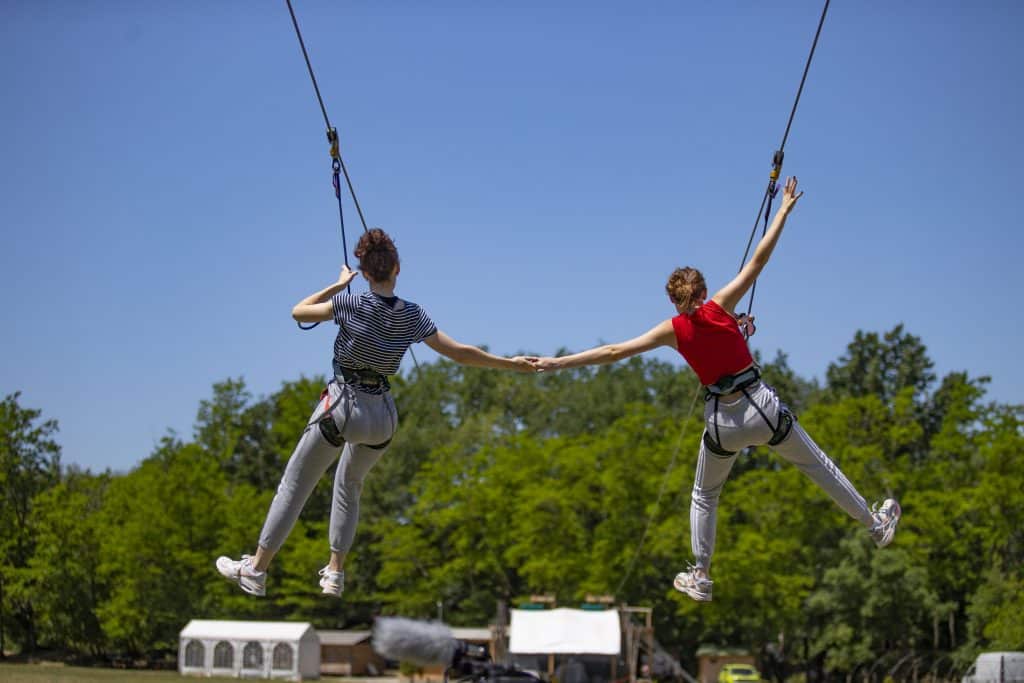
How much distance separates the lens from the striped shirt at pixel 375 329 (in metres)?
8.85

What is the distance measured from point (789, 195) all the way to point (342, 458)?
433 cm

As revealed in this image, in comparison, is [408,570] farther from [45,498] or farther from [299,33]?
[299,33]

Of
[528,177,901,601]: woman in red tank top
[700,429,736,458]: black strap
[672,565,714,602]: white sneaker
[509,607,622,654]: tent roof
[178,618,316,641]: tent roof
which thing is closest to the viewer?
[528,177,901,601]: woman in red tank top

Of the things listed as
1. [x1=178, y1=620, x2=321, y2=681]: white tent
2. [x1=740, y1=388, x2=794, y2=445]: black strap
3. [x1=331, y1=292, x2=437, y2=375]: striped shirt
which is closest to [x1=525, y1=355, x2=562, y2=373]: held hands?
[x1=331, y1=292, x2=437, y2=375]: striped shirt

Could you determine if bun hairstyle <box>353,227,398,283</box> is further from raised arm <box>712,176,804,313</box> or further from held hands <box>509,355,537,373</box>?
raised arm <box>712,176,804,313</box>

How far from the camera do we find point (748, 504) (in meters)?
45.8

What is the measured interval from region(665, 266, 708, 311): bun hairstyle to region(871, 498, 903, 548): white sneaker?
2.61 metres

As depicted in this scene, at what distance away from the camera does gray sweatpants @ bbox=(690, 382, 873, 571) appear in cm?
913

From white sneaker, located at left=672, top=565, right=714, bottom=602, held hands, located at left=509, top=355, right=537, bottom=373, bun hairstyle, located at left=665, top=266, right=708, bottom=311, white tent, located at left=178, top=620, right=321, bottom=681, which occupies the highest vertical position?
bun hairstyle, located at left=665, top=266, right=708, bottom=311

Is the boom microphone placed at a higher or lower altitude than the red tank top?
lower

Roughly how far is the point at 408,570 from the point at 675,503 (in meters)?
12.9

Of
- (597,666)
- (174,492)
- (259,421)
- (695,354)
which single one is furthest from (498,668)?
(259,421)

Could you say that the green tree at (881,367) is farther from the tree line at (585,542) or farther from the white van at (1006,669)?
the white van at (1006,669)

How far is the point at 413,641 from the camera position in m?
4.34
